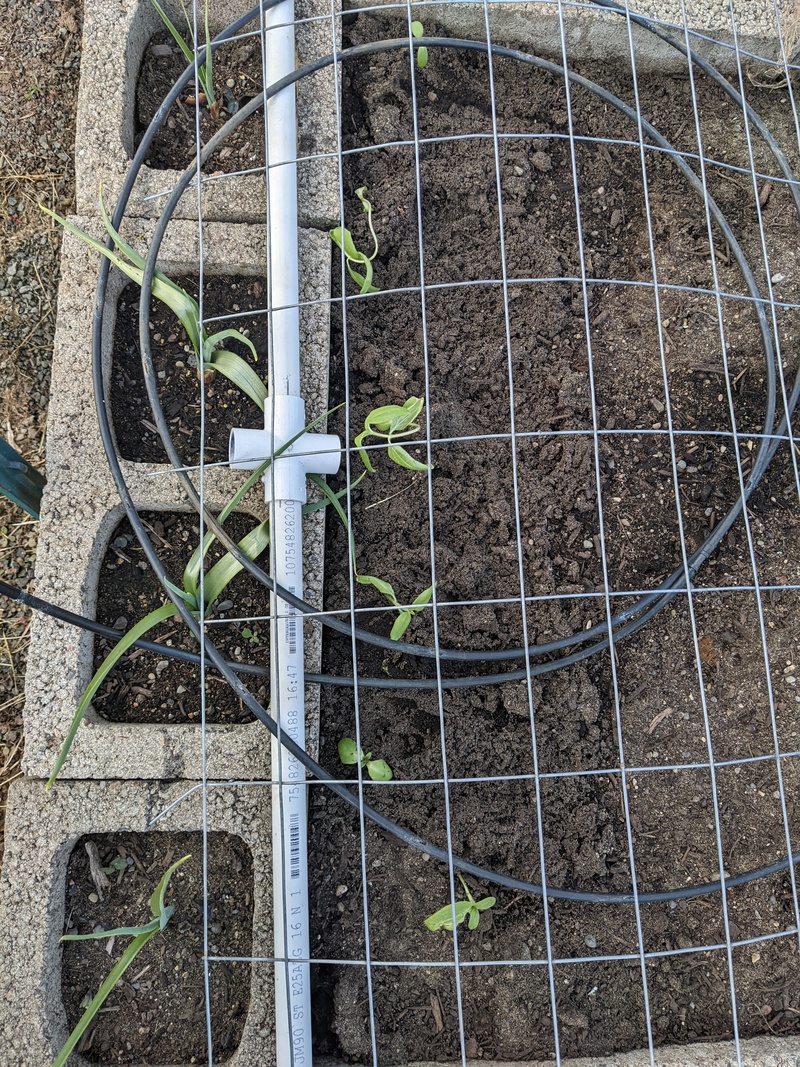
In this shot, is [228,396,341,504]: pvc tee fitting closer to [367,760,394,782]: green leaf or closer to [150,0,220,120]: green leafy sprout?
[367,760,394,782]: green leaf

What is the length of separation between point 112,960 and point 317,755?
44 centimetres

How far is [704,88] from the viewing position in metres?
1.49

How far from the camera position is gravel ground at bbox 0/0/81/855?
54.4 inches

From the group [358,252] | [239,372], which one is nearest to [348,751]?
[239,372]

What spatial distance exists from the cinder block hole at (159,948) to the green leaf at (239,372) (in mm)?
712

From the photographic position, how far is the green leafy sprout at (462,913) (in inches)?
43.2

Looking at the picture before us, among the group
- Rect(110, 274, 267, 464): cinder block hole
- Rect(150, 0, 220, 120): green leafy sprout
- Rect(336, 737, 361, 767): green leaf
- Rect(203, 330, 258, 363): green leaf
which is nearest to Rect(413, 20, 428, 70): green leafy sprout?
Rect(150, 0, 220, 120): green leafy sprout

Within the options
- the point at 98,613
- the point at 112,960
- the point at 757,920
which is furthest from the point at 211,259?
the point at 757,920

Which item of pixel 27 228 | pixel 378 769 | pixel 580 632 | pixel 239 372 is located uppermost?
pixel 27 228

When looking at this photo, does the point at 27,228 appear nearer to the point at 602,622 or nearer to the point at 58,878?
the point at 58,878

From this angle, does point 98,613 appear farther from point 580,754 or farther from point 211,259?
point 580,754

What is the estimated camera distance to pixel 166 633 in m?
1.25

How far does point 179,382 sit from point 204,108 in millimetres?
520

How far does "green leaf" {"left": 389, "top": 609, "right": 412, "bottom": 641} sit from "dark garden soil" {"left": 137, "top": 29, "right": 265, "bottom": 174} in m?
0.84
